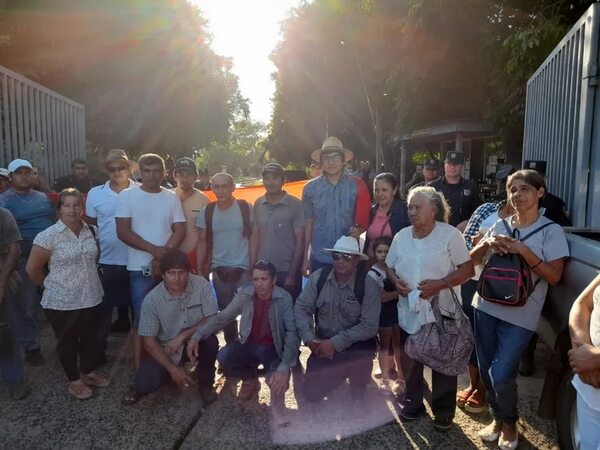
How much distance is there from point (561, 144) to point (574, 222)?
1025 millimetres

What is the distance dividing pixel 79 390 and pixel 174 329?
2.85 ft

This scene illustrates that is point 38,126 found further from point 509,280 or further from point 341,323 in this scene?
point 509,280

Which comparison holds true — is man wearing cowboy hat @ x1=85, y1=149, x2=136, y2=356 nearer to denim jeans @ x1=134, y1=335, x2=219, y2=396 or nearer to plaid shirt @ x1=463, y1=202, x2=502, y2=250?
denim jeans @ x1=134, y1=335, x2=219, y2=396

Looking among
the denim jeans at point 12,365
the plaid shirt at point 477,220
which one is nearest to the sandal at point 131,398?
the denim jeans at point 12,365

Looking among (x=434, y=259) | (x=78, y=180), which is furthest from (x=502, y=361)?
(x=78, y=180)

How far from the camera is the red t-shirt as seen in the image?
3994 millimetres

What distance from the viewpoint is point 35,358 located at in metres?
4.63

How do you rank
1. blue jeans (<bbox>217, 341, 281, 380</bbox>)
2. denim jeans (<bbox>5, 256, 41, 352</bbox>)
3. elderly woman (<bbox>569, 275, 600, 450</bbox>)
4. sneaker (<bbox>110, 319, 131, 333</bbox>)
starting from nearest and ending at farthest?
elderly woman (<bbox>569, 275, 600, 450</bbox>)
blue jeans (<bbox>217, 341, 281, 380</bbox>)
denim jeans (<bbox>5, 256, 41, 352</bbox>)
sneaker (<bbox>110, 319, 131, 333</bbox>)

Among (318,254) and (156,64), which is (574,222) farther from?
(156,64)

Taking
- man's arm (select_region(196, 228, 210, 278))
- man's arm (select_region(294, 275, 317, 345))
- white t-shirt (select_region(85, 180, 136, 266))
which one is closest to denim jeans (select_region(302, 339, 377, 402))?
man's arm (select_region(294, 275, 317, 345))

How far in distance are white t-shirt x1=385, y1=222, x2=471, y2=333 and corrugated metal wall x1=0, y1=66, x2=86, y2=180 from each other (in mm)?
5804

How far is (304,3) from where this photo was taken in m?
27.2

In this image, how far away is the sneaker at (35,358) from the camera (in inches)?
182

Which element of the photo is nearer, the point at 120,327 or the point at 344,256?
the point at 344,256
